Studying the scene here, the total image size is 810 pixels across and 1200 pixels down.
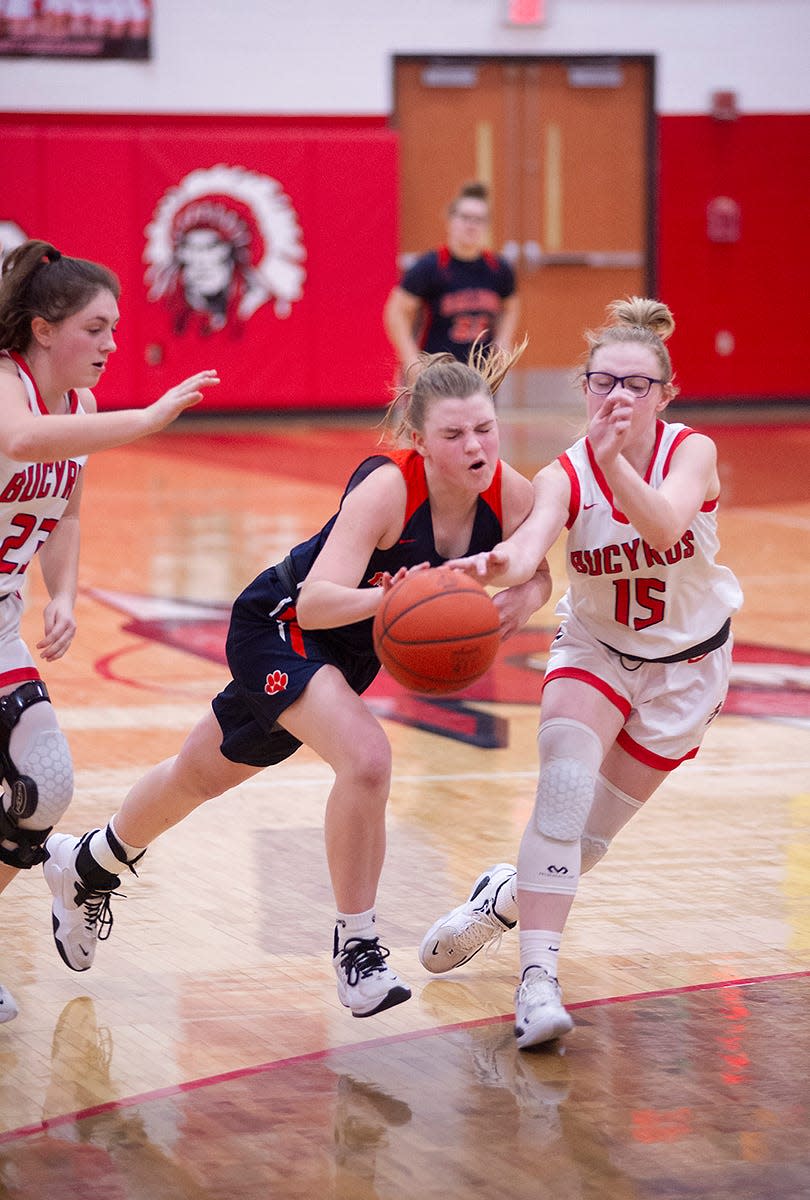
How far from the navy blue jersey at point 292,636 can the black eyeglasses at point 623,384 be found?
0.90ft

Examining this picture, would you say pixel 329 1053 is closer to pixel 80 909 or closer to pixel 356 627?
pixel 80 909

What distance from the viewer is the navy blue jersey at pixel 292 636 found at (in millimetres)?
3855

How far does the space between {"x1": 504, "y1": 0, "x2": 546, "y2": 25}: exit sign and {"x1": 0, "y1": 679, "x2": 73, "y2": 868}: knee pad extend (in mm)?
15210

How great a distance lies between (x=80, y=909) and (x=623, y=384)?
170 cm

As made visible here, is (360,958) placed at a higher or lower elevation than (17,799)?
lower

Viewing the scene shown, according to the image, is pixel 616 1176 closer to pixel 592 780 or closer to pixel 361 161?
pixel 592 780

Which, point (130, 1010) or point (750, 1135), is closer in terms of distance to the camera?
point (750, 1135)

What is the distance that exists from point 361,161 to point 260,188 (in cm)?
102

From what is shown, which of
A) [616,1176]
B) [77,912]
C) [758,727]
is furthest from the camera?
[758,727]

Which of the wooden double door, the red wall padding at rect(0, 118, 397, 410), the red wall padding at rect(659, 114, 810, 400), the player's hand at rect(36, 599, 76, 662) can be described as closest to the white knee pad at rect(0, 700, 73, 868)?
the player's hand at rect(36, 599, 76, 662)

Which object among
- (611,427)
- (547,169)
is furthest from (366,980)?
(547,169)

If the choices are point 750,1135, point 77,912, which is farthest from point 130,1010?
point 750,1135

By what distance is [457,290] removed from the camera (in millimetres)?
10562

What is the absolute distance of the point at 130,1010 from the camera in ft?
13.1
